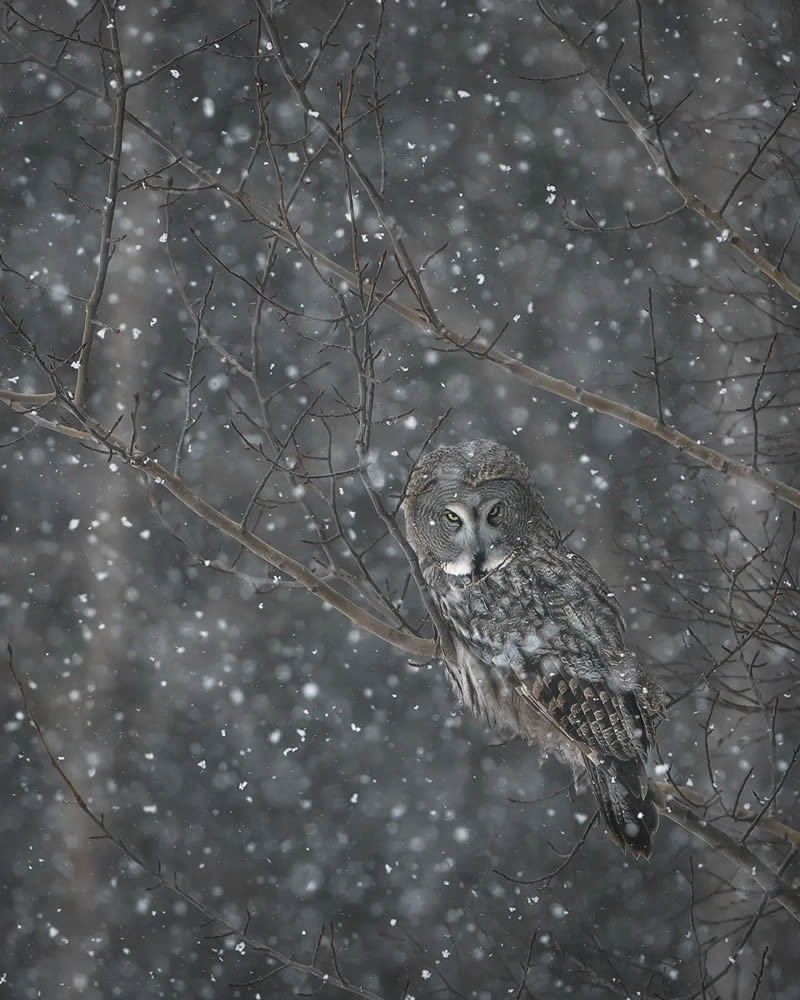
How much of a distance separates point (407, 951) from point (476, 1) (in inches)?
327

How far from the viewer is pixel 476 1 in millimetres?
9648

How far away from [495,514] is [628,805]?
3.44ft

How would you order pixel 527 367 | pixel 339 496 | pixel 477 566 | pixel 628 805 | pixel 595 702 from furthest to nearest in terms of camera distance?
1. pixel 339 496
2. pixel 477 566
3. pixel 595 702
4. pixel 527 367
5. pixel 628 805

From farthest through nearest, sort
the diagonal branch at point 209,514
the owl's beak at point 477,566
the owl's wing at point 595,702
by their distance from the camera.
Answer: the owl's beak at point 477,566
the owl's wing at point 595,702
the diagonal branch at point 209,514

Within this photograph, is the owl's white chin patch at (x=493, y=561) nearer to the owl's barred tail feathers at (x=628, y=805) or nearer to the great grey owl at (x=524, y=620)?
the great grey owl at (x=524, y=620)

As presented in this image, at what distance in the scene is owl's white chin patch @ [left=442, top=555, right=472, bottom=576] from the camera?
11.1ft

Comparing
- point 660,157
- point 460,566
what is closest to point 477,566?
point 460,566

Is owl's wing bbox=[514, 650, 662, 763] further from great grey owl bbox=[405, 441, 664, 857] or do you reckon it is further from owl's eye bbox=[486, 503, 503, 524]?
owl's eye bbox=[486, 503, 503, 524]

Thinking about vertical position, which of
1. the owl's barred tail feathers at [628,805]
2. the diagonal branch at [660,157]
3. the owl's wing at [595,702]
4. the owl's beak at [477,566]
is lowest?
the owl's barred tail feathers at [628,805]

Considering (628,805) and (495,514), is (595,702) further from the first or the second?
(495,514)

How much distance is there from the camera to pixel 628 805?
108 inches

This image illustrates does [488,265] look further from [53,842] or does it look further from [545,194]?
[53,842]

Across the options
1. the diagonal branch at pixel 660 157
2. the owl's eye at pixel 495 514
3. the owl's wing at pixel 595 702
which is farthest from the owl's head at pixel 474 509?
the diagonal branch at pixel 660 157

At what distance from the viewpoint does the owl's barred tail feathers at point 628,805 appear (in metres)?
2.69
